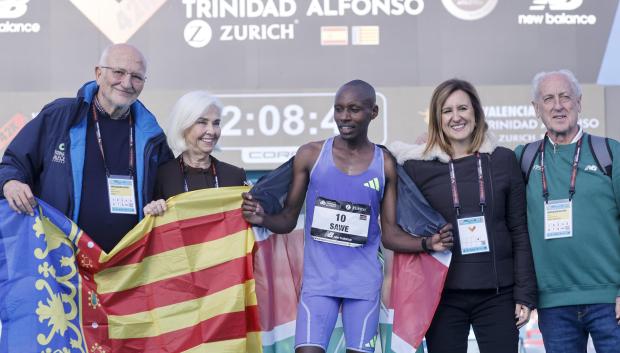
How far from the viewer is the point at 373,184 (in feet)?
11.4

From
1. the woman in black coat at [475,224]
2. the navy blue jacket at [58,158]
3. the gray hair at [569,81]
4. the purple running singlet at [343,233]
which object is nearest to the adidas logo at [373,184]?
the purple running singlet at [343,233]

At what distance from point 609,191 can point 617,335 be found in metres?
0.57

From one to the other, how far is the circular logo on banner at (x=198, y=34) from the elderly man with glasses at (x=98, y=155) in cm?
441

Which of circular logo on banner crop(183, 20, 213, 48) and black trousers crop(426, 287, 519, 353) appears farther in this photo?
circular logo on banner crop(183, 20, 213, 48)

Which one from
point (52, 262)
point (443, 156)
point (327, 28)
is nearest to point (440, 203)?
point (443, 156)

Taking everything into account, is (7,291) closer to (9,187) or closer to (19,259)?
(19,259)

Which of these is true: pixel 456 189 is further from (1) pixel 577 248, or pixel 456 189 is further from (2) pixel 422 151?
(1) pixel 577 248

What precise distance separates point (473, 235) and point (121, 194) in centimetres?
151

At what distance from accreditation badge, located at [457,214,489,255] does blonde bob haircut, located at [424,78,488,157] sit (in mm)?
296

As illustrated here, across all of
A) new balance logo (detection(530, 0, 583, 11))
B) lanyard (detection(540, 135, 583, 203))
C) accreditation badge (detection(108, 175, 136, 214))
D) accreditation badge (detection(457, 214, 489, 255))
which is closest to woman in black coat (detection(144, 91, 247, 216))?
accreditation badge (detection(108, 175, 136, 214))

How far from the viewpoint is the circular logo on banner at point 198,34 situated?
812 cm

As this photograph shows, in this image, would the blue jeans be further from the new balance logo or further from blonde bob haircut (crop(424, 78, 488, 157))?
the new balance logo

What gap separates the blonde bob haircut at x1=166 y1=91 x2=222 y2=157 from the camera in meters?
3.74

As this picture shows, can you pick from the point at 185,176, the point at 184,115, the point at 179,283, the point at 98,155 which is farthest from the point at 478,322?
the point at 98,155
